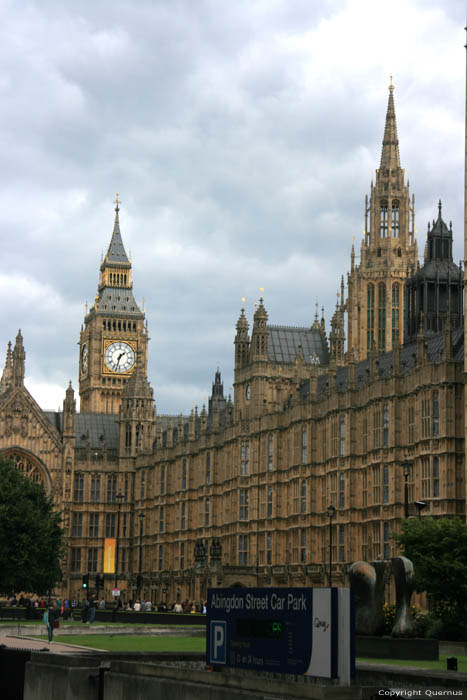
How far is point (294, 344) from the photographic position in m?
127

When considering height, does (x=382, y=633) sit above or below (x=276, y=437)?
below

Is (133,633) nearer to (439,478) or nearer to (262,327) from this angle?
(439,478)

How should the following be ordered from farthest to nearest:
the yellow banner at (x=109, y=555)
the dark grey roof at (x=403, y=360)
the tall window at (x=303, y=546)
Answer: the yellow banner at (x=109, y=555) → the tall window at (x=303, y=546) → the dark grey roof at (x=403, y=360)

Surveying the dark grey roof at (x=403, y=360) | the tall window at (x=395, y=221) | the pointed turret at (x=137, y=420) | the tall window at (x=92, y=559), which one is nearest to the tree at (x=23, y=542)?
the dark grey roof at (x=403, y=360)

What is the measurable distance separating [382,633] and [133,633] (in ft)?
71.3

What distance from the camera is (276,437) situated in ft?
366

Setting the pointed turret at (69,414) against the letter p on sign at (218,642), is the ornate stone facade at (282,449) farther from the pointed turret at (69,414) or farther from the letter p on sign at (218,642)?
the letter p on sign at (218,642)

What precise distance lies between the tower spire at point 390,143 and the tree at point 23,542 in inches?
3189

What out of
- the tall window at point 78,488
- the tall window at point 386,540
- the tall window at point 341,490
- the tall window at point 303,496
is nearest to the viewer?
the tall window at point 386,540

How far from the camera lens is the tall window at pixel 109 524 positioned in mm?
148750

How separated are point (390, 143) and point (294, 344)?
4848 cm

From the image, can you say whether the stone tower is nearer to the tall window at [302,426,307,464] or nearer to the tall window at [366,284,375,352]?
the tall window at [366,284,375,352]

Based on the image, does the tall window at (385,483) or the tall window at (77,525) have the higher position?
the tall window at (385,483)

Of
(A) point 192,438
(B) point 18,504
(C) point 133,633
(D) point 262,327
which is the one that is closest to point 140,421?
(A) point 192,438
